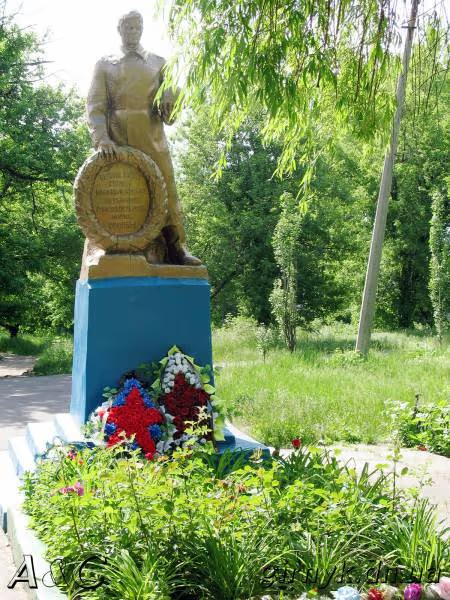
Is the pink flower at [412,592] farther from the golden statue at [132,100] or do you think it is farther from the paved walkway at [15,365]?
the paved walkway at [15,365]

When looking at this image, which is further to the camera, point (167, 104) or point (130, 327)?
point (167, 104)

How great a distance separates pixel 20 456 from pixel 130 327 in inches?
50.5

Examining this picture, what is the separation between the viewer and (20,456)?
207 inches

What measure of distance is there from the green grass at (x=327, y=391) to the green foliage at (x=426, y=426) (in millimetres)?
256

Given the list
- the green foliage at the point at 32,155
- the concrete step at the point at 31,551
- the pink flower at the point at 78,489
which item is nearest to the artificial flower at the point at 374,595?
the concrete step at the point at 31,551

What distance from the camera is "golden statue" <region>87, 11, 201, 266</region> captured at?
559 cm

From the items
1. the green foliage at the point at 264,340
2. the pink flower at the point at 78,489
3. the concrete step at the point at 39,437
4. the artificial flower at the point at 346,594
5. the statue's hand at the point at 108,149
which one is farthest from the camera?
the green foliage at the point at 264,340

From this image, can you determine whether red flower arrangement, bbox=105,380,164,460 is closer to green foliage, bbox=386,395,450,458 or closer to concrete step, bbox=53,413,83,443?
concrete step, bbox=53,413,83,443

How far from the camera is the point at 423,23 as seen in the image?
4195 millimetres

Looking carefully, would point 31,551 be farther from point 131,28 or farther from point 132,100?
point 131,28

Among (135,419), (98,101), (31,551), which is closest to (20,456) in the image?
(135,419)

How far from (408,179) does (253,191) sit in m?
6.77

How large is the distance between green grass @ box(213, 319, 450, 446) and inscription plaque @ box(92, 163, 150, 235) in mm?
1870

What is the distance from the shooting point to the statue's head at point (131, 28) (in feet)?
18.4
